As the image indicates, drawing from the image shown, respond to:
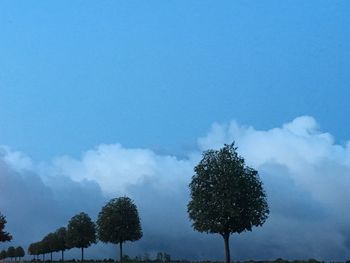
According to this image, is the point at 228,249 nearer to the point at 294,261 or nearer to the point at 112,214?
the point at 294,261

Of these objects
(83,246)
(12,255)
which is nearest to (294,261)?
(83,246)

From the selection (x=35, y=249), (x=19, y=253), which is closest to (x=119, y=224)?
(x=35, y=249)

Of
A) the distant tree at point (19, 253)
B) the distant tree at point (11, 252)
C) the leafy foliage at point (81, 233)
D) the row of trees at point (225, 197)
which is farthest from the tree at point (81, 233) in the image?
the distant tree at point (11, 252)

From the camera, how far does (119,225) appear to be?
8600 centimetres

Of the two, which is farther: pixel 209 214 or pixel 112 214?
pixel 112 214

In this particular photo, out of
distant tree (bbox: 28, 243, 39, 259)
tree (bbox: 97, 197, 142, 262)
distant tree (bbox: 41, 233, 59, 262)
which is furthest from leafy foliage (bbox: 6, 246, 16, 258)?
tree (bbox: 97, 197, 142, 262)

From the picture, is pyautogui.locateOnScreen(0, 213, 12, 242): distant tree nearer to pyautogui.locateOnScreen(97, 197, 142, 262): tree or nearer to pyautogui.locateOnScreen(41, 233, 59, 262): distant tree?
pyautogui.locateOnScreen(97, 197, 142, 262): tree

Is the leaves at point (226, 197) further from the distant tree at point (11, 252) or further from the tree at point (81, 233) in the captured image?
the distant tree at point (11, 252)

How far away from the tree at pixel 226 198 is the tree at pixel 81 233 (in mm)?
58285

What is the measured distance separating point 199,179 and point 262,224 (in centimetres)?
673

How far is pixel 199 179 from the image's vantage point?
5669cm

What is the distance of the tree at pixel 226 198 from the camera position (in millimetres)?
54688

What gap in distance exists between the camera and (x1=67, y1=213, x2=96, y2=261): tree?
11175 centimetres

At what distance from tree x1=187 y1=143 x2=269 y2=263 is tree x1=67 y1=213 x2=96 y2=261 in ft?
191
